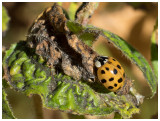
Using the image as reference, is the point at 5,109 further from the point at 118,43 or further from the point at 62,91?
the point at 118,43

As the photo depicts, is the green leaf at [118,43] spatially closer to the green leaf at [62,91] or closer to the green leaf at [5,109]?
the green leaf at [62,91]

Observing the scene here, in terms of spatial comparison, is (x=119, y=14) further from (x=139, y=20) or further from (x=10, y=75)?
(x=10, y=75)

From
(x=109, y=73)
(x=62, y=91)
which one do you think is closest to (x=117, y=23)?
(x=109, y=73)

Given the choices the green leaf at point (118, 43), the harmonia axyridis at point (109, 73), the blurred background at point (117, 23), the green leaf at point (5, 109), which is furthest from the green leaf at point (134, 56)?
the blurred background at point (117, 23)

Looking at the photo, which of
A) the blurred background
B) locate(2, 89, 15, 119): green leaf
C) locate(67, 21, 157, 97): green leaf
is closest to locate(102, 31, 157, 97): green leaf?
locate(67, 21, 157, 97): green leaf

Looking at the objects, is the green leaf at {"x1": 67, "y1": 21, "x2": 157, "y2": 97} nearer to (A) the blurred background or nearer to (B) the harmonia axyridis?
(B) the harmonia axyridis

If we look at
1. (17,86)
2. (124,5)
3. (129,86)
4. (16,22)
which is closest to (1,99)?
(17,86)
